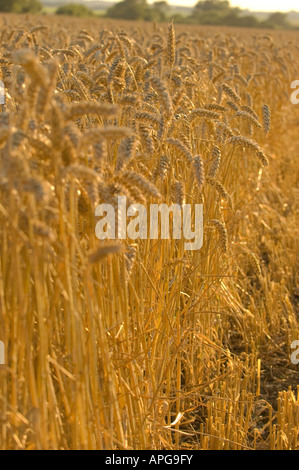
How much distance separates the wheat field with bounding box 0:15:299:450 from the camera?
1.16m

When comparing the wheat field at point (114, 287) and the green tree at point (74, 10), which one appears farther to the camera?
the green tree at point (74, 10)

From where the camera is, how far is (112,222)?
1343 mm

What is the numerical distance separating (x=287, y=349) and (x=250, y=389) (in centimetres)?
40

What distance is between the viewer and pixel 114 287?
158 cm

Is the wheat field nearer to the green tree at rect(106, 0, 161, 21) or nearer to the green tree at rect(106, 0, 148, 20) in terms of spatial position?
the green tree at rect(106, 0, 161, 21)

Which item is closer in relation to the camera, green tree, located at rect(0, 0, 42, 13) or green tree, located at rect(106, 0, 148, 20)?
green tree, located at rect(0, 0, 42, 13)

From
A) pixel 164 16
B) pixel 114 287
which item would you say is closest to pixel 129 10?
pixel 164 16

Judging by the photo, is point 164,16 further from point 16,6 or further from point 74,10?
point 16,6

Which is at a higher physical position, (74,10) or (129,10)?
(129,10)

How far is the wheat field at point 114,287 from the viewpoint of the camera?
3.80 ft

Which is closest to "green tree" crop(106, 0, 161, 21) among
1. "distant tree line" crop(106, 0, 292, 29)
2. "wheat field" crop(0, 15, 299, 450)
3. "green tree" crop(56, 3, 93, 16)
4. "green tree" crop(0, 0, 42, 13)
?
"distant tree line" crop(106, 0, 292, 29)

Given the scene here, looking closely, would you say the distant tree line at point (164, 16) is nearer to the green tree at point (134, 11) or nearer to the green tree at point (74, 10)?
the green tree at point (134, 11)

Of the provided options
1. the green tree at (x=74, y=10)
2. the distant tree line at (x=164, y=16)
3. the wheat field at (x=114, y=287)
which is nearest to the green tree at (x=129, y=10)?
the distant tree line at (x=164, y=16)
